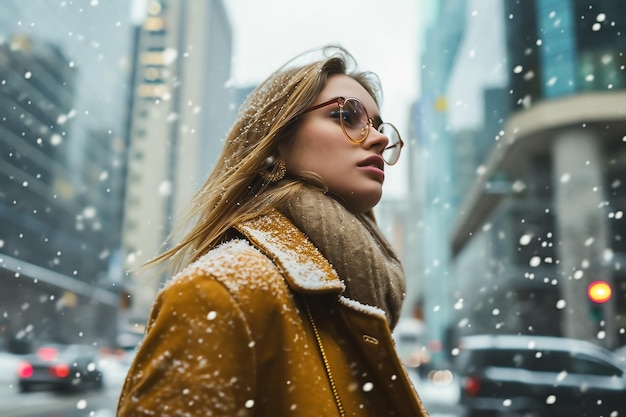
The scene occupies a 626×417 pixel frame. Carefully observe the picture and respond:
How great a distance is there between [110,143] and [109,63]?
8767 mm

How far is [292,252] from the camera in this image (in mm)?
1321

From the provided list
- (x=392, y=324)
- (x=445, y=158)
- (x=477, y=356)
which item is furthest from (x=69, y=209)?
(x=392, y=324)

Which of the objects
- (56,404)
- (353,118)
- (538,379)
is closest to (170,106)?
(56,404)

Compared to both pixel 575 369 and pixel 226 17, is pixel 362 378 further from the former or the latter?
pixel 226 17

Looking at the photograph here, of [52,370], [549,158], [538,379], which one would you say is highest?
[549,158]

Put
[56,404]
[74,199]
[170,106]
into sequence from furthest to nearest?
[170,106] < [74,199] < [56,404]

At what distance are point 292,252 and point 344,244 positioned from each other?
0.47 ft

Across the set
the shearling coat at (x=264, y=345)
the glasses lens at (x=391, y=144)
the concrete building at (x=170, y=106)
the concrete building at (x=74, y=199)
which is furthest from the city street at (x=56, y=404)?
the concrete building at (x=170, y=106)

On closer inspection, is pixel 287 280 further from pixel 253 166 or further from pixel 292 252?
pixel 253 166

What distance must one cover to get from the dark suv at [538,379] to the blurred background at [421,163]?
23 centimetres

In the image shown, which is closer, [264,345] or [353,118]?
[264,345]

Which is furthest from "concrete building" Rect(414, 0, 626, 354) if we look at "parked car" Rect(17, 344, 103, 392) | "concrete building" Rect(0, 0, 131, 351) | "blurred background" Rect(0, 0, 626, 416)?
"concrete building" Rect(0, 0, 131, 351)

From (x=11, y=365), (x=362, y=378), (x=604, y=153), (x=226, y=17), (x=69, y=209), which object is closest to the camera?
(x=362, y=378)

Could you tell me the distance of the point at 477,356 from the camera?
9.43m
